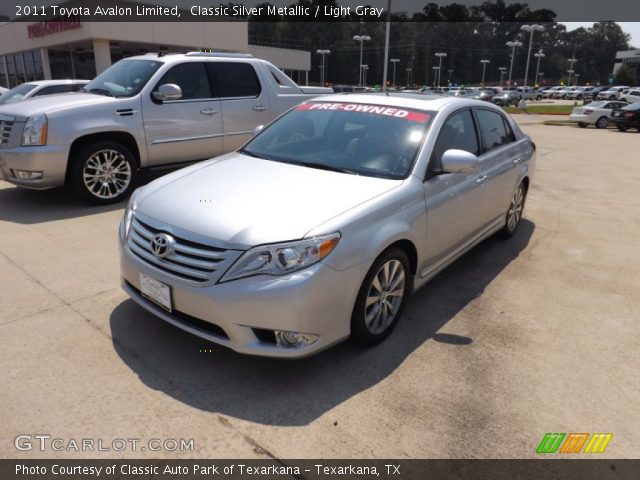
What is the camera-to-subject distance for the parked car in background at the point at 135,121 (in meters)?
6.09

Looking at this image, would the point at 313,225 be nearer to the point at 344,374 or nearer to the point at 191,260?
the point at 191,260

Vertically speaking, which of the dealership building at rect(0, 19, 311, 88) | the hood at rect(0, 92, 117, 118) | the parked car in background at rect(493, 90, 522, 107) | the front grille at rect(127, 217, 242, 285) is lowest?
the parked car in background at rect(493, 90, 522, 107)

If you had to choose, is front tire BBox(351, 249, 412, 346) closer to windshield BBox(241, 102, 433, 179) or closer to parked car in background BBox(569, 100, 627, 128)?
windshield BBox(241, 102, 433, 179)

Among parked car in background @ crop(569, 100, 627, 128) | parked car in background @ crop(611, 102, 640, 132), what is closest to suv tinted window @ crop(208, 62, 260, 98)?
parked car in background @ crop(611, 102, 640, 132)

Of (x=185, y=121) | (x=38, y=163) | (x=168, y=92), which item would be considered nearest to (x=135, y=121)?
(x=168, y=92)

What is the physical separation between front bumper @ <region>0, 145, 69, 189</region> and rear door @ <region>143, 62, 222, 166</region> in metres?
1.16

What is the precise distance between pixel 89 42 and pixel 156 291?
2976 cm

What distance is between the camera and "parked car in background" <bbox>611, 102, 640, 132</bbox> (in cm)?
2311

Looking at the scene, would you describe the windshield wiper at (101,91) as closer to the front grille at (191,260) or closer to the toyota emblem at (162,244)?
the front grille at (191,260)

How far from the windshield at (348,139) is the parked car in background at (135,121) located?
2.78 meters

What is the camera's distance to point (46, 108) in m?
6.12

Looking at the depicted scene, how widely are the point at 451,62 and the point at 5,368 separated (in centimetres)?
15075

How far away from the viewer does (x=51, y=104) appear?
6.28 meters
